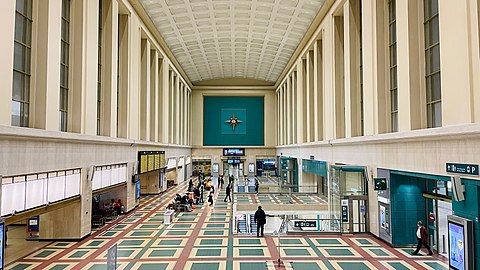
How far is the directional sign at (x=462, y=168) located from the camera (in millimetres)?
8546

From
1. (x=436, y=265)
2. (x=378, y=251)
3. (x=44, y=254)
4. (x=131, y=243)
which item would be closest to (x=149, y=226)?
(x=131, y=243)

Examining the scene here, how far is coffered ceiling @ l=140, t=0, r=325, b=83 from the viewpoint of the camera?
24.9m

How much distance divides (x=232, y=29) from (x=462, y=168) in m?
23.9

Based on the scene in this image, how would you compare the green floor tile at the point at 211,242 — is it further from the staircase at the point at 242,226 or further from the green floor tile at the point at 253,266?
the green floor tile at the point at 253,266

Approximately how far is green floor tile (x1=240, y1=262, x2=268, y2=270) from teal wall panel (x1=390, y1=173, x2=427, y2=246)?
16.9ft

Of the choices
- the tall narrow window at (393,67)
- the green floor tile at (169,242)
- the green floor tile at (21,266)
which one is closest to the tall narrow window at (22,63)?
the green floor tile at (21,266)

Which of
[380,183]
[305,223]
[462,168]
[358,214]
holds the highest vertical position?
Answer: [462,168]

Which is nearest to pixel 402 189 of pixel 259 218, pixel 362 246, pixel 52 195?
pixel 362 246

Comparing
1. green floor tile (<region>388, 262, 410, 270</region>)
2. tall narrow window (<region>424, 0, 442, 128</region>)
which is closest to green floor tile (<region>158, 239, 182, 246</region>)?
green floor tile (<region>388, 262, 410, 270</region>)

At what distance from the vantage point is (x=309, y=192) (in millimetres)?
26453

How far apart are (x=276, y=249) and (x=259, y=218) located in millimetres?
2093

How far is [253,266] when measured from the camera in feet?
35.9

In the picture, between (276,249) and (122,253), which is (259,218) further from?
(122,253)

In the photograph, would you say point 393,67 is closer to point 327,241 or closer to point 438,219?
point 438,219
